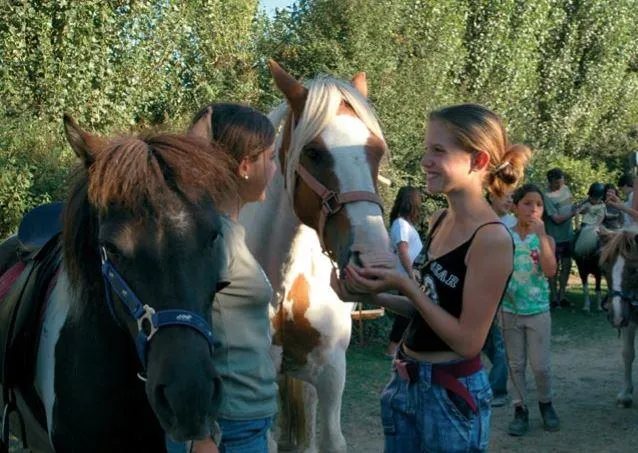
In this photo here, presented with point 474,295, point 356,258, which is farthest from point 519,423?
point 474,295

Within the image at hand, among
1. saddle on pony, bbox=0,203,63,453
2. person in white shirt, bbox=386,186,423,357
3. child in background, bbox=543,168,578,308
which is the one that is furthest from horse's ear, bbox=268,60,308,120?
child in background, bbox=543,168,578,308

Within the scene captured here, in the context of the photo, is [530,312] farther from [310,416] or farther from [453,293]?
[453,293]

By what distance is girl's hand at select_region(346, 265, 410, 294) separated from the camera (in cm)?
289

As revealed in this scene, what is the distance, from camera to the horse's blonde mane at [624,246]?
8.07m

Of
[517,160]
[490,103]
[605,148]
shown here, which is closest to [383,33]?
[490,103]

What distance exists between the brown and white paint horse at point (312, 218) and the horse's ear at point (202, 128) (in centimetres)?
101

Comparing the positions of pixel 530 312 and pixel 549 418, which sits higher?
pixel 530 312

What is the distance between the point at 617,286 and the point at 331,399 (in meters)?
4.47

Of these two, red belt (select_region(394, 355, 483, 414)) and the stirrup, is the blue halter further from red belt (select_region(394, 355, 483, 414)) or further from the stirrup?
the stirrup

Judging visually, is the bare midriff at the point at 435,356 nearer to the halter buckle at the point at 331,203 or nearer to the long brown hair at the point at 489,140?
the long brown hair at the point at 489,140

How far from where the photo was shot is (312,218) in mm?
4250

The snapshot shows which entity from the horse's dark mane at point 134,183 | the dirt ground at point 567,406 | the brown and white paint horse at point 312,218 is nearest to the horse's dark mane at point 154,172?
the horse's dark mane at point 134,183

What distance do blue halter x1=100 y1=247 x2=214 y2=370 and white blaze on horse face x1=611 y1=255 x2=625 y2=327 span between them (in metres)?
6.25

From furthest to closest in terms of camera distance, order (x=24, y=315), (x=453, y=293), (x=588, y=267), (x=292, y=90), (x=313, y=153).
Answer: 1. (x=588, y=267)
2. (x=292, y=90)
3. (x=313, y=153)
4. (x=24, y=315)
5. (x=453, y=293)
